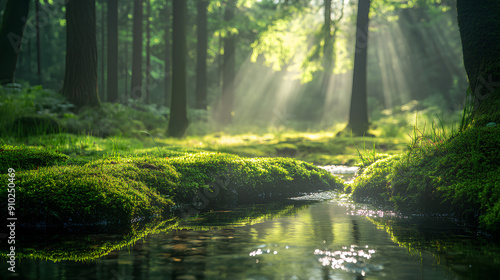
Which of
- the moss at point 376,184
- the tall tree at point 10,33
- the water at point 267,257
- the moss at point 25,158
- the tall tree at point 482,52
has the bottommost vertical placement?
the water at point 267,257

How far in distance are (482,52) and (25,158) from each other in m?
6.38

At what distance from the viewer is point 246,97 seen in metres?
38.6

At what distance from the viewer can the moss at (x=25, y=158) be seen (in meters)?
5.07

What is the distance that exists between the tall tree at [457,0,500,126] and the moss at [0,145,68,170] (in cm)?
577

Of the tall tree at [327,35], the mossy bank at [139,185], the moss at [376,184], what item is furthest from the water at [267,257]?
the tall tree at [327,35]

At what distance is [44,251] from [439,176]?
4137mm

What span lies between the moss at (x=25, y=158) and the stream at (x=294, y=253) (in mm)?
2455

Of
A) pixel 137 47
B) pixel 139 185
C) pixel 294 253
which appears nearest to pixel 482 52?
pixel 294 253

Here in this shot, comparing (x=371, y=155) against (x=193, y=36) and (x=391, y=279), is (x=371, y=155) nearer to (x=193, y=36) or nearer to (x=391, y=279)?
(x=391, y=279)

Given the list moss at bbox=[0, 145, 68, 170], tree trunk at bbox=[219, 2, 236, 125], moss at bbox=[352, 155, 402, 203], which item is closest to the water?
moss at bbox=[352, 155, 402, 203]

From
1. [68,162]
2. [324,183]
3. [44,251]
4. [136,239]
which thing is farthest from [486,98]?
[68,162]

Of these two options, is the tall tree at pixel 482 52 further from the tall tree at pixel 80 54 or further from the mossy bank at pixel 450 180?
the tall tree at pixel 80 54

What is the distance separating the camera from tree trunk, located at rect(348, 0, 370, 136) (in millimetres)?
14586

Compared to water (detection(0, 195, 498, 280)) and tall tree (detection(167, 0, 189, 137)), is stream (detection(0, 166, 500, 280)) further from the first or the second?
tall tree (detection(167, 0, 189, 137))
